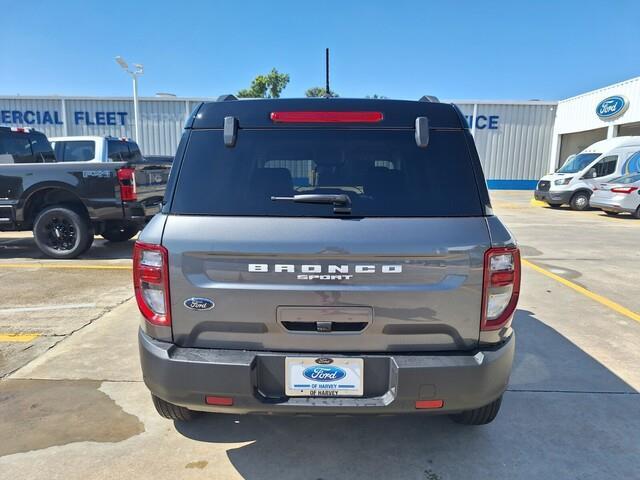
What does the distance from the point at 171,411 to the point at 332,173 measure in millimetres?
1708

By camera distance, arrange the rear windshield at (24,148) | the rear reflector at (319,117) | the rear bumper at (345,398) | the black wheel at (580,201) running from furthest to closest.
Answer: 1. the black wheel at (580,201)
2. the rear windshield at (24,148)
3. the rear reflector at (319,117)
4. the rear bumper at (345,398)

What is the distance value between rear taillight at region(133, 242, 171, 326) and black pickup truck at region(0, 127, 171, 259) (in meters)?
5.36

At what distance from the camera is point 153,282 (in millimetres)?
2158

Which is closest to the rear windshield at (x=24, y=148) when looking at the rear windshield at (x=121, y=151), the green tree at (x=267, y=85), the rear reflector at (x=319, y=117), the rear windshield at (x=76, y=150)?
the rear windshield at (x=76, y=150)

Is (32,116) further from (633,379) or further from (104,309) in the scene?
(633,379)

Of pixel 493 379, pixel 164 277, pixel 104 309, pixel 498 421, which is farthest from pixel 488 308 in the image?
pixel 104 309

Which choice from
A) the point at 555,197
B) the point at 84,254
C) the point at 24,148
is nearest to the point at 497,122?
the point at 555,197

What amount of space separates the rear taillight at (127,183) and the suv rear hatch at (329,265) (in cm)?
529

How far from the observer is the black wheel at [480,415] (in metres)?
2.60

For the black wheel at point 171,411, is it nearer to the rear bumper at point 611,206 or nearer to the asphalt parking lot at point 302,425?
the asphalt parking lot at point 302,425

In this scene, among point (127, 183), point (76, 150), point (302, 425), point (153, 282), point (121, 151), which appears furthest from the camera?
point (121, 151)

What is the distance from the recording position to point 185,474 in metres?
2.37

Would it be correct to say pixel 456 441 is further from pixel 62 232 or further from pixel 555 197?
pixel 555 197

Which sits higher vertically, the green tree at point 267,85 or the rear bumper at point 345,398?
the green tree at point 267,85
